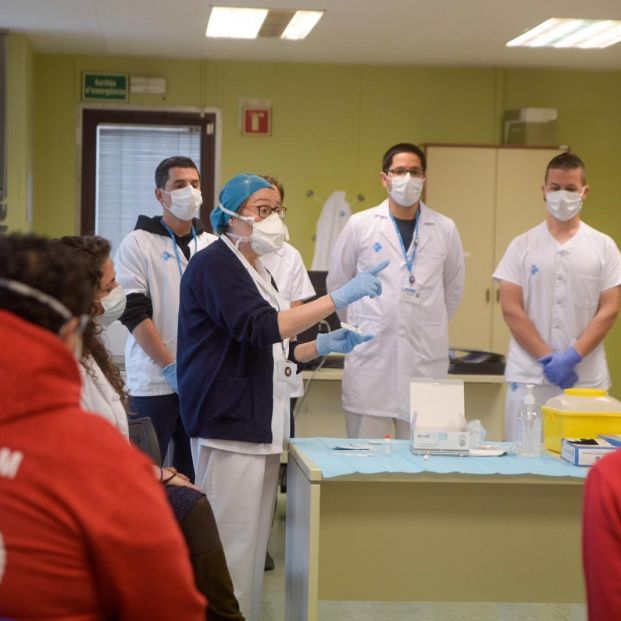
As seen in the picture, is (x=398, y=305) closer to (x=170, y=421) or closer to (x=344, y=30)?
(x=170, y=421)

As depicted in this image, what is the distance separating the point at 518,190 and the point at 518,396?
10.2 ft

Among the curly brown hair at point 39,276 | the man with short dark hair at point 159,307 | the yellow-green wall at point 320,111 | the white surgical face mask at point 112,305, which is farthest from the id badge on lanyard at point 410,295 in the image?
the yellow-green wall at point 320,111

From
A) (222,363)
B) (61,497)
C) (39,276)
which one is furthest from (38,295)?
(222,363)

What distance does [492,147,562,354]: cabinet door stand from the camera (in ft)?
21.6

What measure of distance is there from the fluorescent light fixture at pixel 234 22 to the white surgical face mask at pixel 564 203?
2.39 meters

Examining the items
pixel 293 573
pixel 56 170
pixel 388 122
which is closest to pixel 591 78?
pixel 388 122

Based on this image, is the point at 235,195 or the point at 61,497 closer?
the point at 61,497

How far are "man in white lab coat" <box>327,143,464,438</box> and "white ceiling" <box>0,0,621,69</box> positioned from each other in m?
1.87

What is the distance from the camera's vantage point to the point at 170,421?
350cm

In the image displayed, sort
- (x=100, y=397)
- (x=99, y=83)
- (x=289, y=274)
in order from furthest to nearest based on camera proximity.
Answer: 1. (x=99, y=83)
2. (x=289, y=274)
3. (x=100, y=397)

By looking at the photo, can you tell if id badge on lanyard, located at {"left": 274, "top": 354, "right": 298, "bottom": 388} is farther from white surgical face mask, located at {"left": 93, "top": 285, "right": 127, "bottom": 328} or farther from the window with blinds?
the window with blinds

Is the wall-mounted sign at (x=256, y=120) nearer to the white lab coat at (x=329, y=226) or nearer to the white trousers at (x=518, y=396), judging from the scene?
the white lab coat at (x=329, y=226)

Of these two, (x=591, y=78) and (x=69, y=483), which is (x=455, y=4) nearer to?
(x=591, y=78)

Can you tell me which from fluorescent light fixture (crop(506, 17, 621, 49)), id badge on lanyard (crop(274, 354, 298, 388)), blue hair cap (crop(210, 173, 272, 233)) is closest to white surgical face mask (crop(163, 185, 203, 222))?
blue hair cap (crop(210, 173, 272, 233))
